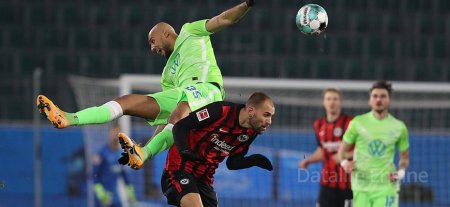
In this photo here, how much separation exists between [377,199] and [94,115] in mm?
3103

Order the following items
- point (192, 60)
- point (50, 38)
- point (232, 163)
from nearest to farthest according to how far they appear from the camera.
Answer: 1. point (232, 163)
2. point (192, 60)
3. point (50, 38)

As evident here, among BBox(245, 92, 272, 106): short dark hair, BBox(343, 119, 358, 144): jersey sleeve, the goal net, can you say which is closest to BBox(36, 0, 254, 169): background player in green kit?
BBox(245, 92, 272, 106): short dark hair

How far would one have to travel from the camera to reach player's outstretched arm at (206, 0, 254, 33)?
357 inches

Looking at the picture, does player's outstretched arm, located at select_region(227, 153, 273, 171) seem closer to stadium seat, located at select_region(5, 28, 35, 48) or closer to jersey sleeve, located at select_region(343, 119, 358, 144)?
jersey sleeve, located at select_region(343, 119, 358, 144)

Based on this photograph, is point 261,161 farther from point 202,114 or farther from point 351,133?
point 351,133

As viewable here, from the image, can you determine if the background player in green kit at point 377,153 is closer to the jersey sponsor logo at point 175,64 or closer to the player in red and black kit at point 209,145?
the jersey sponsor logo at point 175,64

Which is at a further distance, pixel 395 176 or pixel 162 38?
pixel 395 176

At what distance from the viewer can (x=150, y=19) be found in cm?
1734

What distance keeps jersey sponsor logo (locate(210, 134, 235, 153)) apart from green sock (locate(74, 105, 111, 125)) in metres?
0.88

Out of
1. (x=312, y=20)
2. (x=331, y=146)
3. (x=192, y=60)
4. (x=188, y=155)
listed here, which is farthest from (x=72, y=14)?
(x=188, y=155)

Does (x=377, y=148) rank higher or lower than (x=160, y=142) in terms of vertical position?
higher

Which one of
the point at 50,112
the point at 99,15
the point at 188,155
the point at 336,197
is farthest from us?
the point at 99,15

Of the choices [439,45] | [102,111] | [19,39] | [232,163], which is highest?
[439,45]

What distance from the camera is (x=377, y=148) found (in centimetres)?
1087
